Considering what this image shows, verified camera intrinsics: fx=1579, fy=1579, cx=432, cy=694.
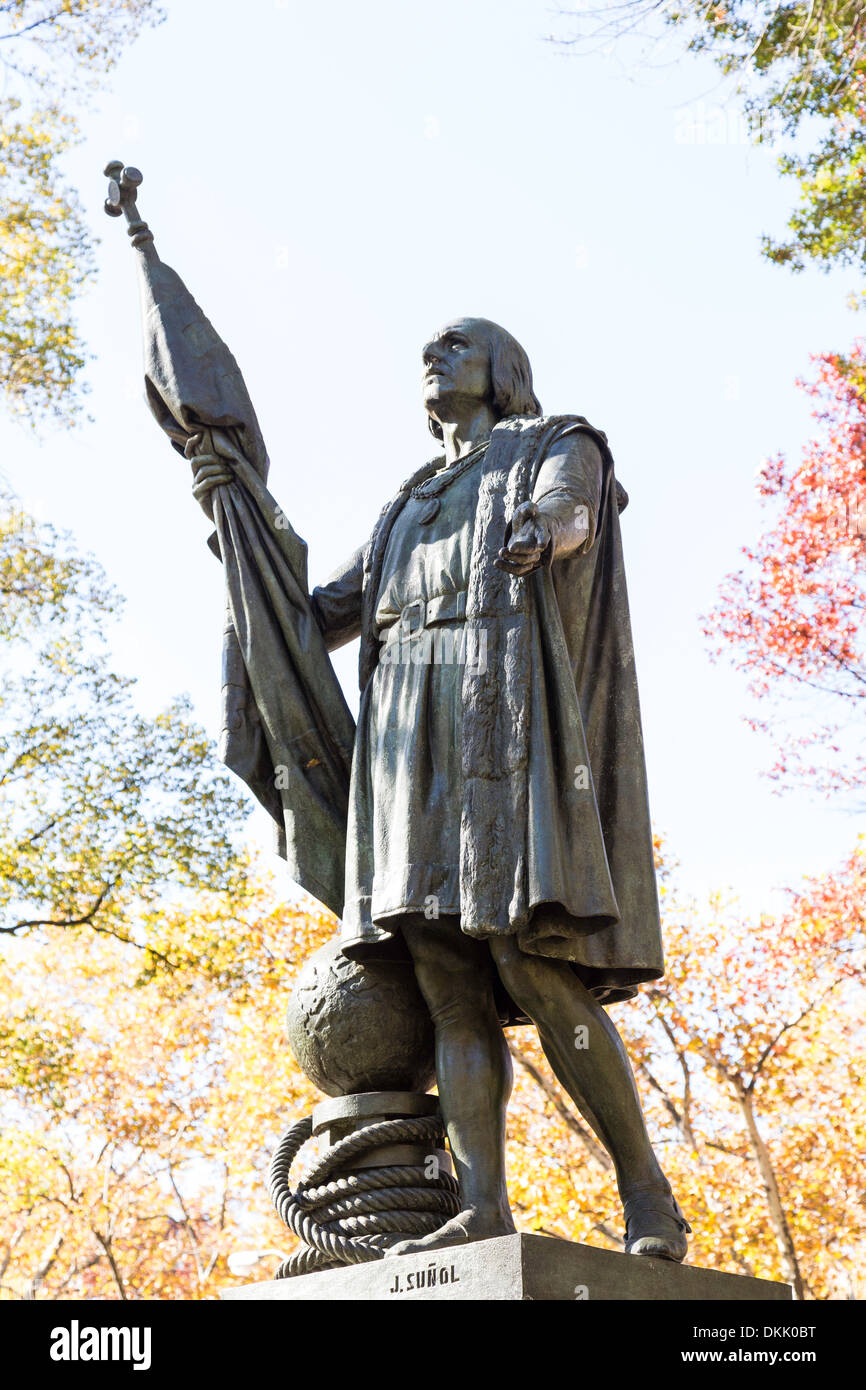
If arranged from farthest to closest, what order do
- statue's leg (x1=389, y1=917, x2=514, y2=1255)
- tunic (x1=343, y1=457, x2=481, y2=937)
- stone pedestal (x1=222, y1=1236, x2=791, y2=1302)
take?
tunic (x1=343, y1=457, x2=481, y2=937) → statue's leg (x1=389, y1=917, x2=514, y2=1255) → stone pedestal (x1=222, y1=1236, x2=791, y2=1302)

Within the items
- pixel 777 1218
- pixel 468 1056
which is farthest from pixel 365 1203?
pixel 777 1218

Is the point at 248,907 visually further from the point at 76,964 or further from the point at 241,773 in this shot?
the point at 241,773

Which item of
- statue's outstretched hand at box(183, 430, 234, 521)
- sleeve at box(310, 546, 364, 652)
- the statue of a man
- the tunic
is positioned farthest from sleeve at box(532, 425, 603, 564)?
statue's outstretched hand at box(183, 430, 234, 521)

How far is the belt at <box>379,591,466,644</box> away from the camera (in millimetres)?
4570

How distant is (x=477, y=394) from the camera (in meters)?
4.93

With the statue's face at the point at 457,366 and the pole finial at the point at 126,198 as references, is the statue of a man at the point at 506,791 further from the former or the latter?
the pole finial at the point at 126,198

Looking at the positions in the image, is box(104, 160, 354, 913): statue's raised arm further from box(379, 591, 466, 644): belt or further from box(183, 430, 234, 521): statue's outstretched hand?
box(379, 591, 466, 644): belt

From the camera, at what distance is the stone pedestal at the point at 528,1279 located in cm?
343

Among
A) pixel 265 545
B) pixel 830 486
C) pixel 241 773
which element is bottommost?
pixel 241 773

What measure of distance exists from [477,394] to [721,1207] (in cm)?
1315

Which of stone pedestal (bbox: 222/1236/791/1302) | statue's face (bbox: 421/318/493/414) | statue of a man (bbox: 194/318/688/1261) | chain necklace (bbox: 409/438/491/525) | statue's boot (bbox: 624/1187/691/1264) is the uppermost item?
statue's face (bbox: 421/318/493/414)

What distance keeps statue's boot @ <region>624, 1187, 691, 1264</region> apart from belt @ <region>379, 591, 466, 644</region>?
5.44ft

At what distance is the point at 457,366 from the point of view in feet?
16.1

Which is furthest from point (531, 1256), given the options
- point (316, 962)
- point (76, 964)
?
point (76, 964)
